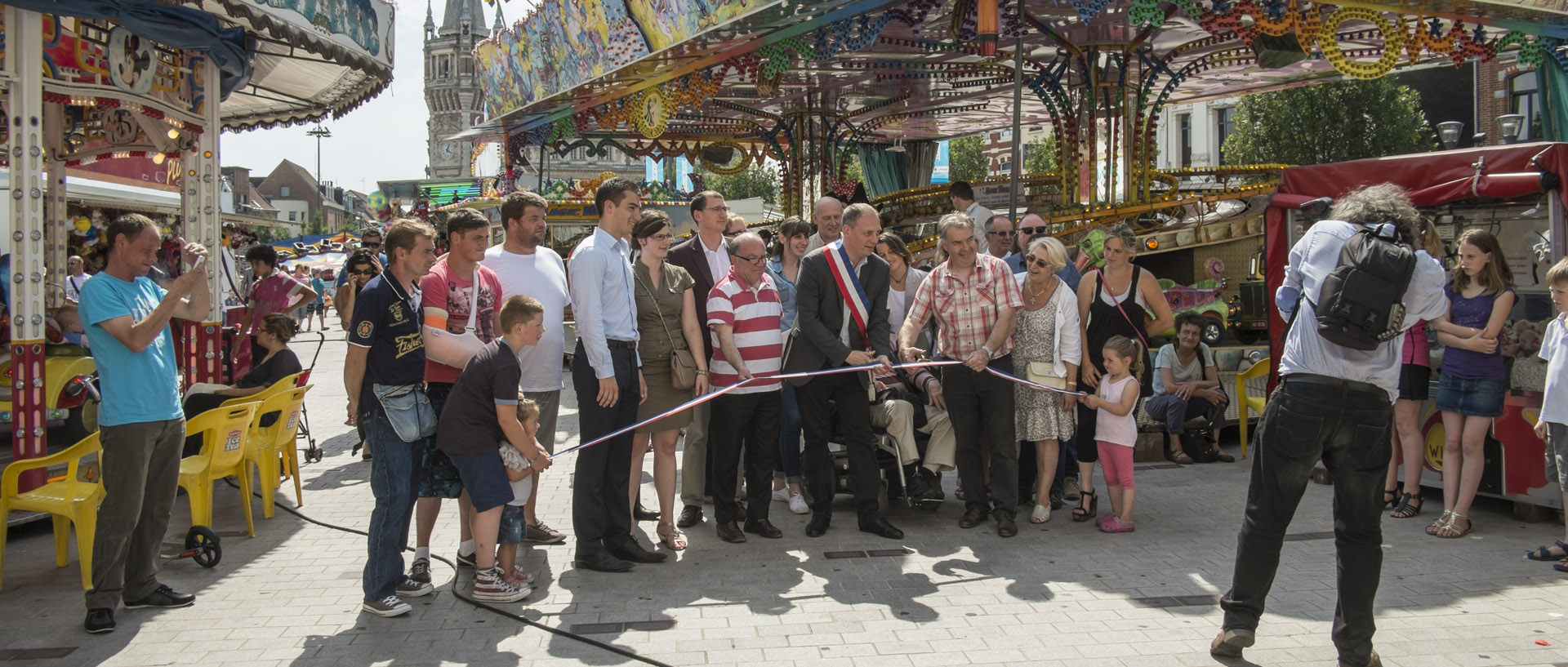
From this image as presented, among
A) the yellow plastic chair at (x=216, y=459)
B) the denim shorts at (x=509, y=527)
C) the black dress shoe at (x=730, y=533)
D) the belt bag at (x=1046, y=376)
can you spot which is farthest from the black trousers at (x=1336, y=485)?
the yellow plastic chair at (x=216, y=459)

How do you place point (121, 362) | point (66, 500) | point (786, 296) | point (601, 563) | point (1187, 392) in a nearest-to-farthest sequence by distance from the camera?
1. point (121, 362)
2. point (66, 500)
3. point (601, 563)
4. point (786, 296)
5. point (1187, 392)

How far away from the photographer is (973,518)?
6.39 m

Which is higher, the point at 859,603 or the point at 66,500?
the point at 66,500

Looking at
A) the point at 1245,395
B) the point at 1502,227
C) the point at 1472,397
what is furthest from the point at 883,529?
the point at 1502,227

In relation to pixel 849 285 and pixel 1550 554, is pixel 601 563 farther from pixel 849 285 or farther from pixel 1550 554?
pixel 1550 554

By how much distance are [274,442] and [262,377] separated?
75 cm

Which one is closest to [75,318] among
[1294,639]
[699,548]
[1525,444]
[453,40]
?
[699,548]

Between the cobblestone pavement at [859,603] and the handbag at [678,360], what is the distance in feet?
3.01

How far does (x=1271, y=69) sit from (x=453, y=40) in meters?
98.1

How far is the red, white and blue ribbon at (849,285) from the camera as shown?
20.1 ft

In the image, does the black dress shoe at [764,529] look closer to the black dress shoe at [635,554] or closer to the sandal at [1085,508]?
the black dress shoe at [635,554]

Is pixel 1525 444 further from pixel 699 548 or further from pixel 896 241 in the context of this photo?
pixel 699 548

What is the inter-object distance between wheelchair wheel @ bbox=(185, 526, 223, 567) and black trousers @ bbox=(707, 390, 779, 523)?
8.43 ft

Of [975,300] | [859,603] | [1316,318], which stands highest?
[975,300]
